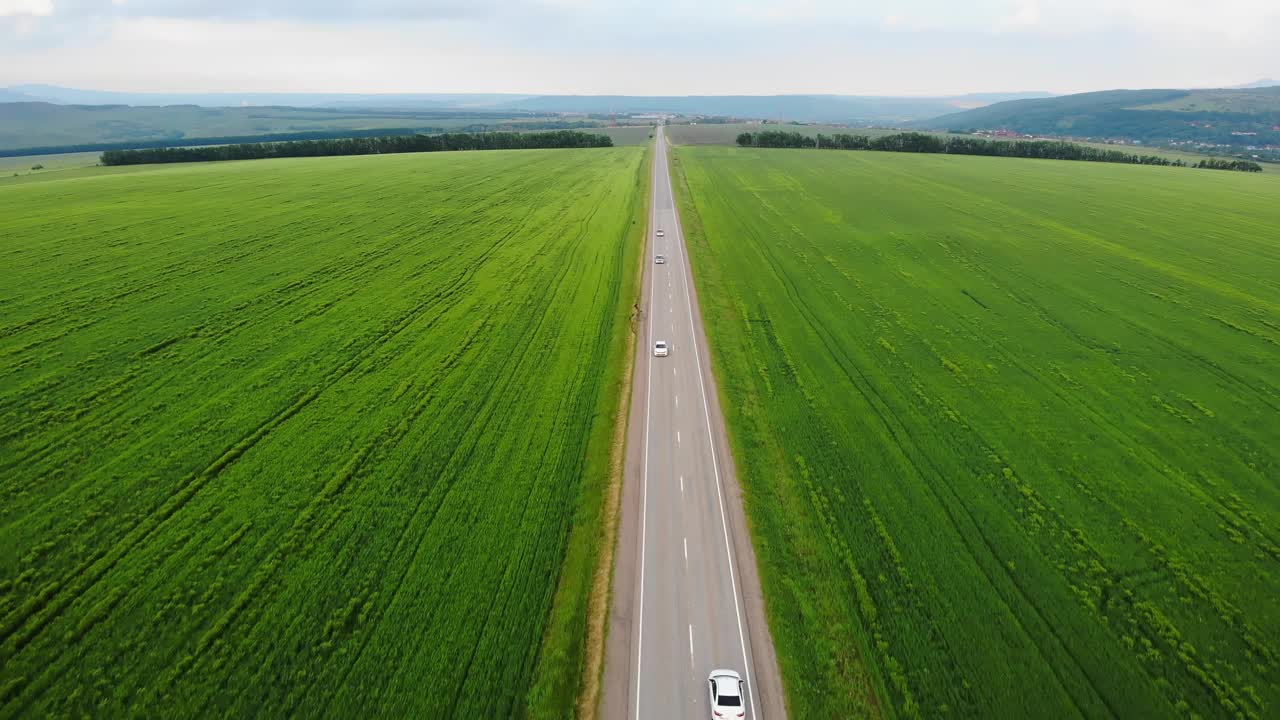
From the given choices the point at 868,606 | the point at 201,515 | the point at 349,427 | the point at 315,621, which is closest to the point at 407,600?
the point at 315,621

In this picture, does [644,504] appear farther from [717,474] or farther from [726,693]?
[726,693]

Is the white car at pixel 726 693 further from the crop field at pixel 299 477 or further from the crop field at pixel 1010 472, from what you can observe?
the crop field at pixel 299 477

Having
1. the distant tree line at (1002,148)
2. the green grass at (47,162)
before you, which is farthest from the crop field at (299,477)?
the distant tree line at (1002,148)

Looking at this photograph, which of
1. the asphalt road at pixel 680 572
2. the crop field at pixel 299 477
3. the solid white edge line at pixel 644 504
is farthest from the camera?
the solid white edge line at pixel 644 504

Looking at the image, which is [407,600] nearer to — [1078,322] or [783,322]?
[783,322]

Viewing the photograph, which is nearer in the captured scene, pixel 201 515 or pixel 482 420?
pixel 201 515

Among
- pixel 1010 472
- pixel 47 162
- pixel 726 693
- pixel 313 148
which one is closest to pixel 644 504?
pixel 726 693

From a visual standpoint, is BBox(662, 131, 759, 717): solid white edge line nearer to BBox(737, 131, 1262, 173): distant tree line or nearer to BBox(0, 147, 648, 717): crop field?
BBox(0, 147, 648, 717): crop field
